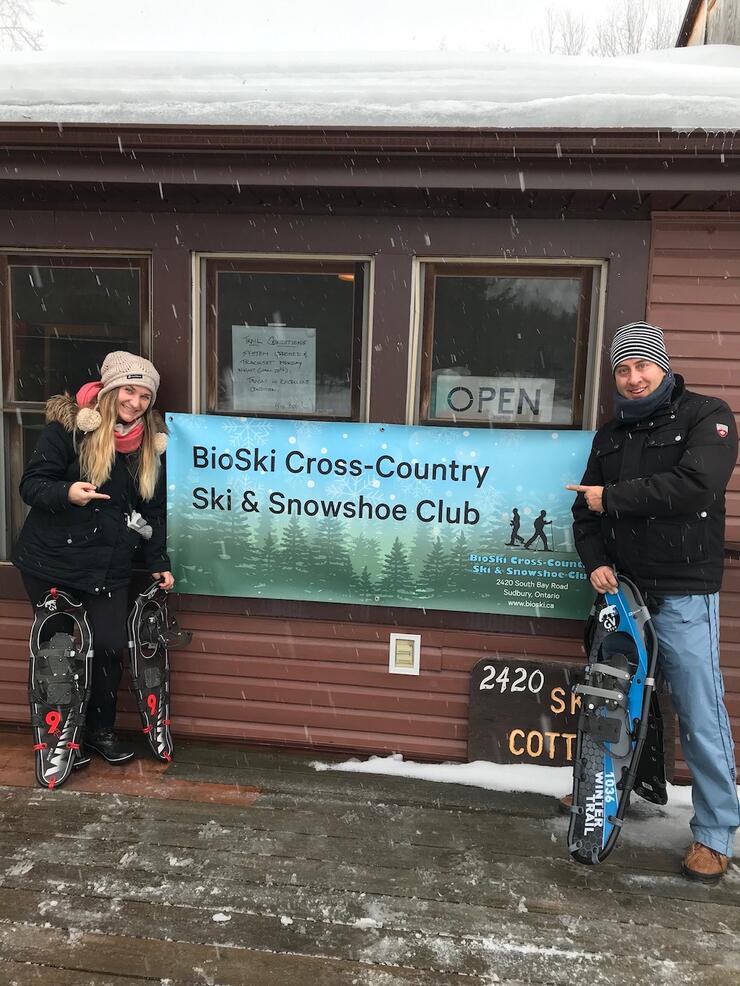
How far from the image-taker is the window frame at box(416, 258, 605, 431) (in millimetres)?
3285

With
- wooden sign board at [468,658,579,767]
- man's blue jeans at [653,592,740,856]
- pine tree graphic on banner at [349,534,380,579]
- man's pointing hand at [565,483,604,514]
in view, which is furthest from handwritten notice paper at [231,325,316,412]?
→ man's blue jeans at [653,592,740,856]

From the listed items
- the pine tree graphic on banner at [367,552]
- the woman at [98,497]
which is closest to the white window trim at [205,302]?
the woman at [98,497]

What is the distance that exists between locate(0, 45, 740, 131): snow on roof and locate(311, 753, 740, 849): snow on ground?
273cm

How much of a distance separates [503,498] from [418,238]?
1.22m

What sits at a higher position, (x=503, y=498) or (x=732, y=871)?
(x=503, y=498)

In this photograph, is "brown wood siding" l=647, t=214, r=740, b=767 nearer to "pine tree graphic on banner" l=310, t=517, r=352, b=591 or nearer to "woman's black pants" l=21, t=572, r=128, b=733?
"pine tree graphic on banner" l=310, t=517, r=352, b=591

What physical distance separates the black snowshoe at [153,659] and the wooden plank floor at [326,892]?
0.18m

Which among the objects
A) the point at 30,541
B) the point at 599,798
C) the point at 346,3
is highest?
the point at 346,3

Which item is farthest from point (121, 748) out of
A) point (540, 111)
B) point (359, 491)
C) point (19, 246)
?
point (540, 111)

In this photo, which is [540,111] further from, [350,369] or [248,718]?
[248,718]

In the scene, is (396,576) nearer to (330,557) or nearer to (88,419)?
(330,557)

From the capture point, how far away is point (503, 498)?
10.7 ft

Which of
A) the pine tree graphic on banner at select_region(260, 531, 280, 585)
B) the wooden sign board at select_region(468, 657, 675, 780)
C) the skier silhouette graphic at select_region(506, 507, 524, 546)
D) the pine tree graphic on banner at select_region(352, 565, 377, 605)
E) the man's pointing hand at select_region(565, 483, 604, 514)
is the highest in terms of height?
the man's pointing hand at select_region(565, 483, 604, 514)

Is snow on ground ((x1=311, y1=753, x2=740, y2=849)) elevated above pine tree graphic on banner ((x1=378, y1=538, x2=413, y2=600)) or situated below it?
below
